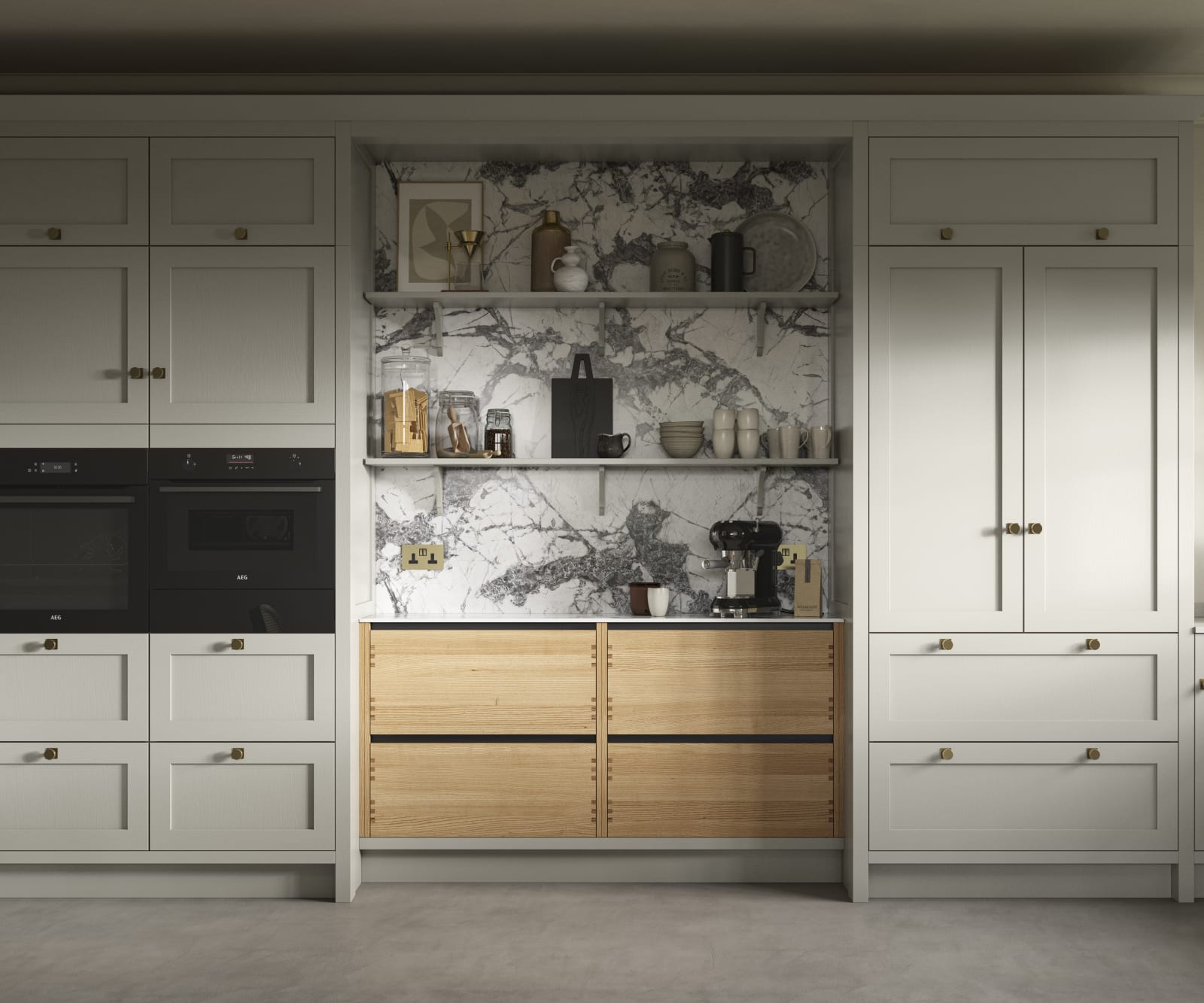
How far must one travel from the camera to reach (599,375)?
356 cm

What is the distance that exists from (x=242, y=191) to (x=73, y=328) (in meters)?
0.67

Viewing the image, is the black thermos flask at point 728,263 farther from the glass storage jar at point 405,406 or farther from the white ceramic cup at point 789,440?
the glass storage jar at point 405,406

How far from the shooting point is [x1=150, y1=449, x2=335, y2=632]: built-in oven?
10.3ft

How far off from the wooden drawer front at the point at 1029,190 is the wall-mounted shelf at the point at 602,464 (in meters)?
0.78

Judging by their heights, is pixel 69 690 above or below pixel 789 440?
below

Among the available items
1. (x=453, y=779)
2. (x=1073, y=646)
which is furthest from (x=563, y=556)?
(x=1073, y=646)

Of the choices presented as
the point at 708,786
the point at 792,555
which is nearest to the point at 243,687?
the point at 708,786

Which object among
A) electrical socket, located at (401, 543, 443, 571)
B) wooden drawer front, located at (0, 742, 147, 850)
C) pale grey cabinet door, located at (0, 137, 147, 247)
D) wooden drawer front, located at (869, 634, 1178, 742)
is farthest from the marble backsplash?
wooden drawer front, located at (0, 742, 147, 850)

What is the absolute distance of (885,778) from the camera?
3.13 meters

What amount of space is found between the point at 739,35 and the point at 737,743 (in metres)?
2.23

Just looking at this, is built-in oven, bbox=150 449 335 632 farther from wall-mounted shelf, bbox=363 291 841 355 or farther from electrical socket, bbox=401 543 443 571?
wall-mounted shelf, bbox=363 291 841 355

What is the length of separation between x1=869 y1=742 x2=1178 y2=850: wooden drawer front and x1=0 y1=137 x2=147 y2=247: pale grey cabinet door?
2878mm

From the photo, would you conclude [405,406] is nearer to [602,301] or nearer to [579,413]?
[579,413]

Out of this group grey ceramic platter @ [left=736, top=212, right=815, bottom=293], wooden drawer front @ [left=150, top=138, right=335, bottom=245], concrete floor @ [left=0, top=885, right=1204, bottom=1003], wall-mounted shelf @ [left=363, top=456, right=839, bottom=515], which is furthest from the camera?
grey ceramic platter @ [left=736, top=212, right=815, bottom=293]
